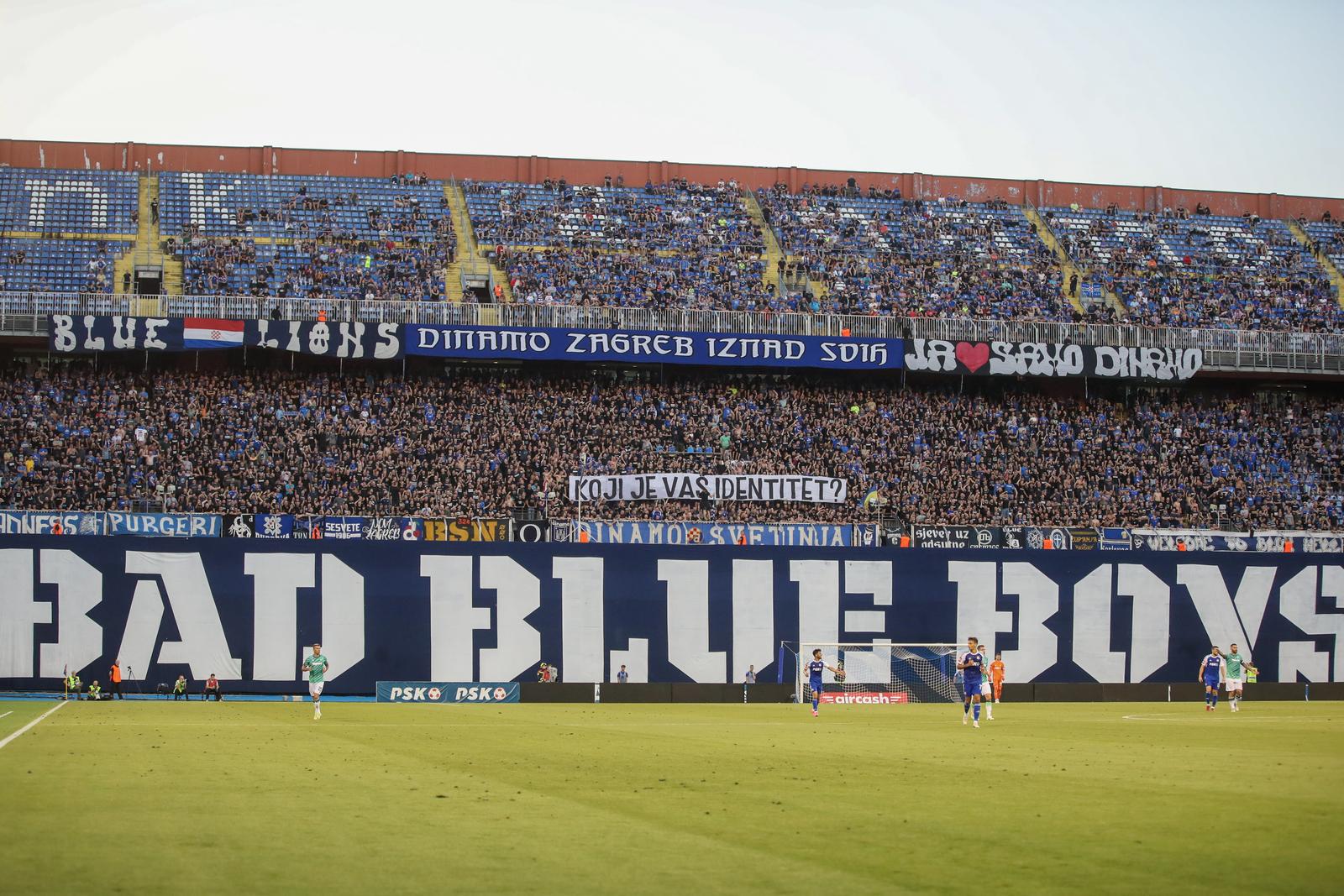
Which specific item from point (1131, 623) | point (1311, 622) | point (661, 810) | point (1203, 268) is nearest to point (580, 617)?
point (1131, 623)

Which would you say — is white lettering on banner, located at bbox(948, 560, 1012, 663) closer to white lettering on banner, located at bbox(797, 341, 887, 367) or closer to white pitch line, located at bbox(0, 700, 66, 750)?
white lettering on banner, located at bbox(797, 341, 887, 367)

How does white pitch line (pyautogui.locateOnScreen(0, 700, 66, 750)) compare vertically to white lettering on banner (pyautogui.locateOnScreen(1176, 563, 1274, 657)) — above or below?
below

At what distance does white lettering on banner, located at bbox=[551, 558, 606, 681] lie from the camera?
43.8m

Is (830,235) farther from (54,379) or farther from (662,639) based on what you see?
(54,379)

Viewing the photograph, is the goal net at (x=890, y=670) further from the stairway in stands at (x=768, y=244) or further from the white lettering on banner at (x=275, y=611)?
the stairway in stands at (x=768, y=244)

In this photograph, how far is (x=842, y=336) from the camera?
5634 centimetres

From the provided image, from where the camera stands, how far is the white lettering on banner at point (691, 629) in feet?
146

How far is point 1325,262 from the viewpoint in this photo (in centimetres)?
7012

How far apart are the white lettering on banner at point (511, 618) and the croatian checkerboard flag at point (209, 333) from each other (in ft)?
50.7

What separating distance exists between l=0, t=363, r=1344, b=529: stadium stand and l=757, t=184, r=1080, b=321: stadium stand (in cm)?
516

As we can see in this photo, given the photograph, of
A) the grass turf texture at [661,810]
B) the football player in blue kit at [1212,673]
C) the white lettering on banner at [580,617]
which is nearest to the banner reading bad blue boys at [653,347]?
the white lettering on banner at [580,617]

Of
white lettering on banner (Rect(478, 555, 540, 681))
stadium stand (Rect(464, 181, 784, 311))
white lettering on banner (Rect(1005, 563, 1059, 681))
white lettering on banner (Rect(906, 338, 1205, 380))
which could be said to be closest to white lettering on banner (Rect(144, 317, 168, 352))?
stadium stand (Rect(464, 181, 784, 311))

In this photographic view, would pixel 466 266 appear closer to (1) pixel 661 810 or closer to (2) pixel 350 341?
(2) pixel 350 341

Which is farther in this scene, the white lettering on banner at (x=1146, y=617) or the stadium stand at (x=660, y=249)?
the stadium stand at (x=660, y=249)
